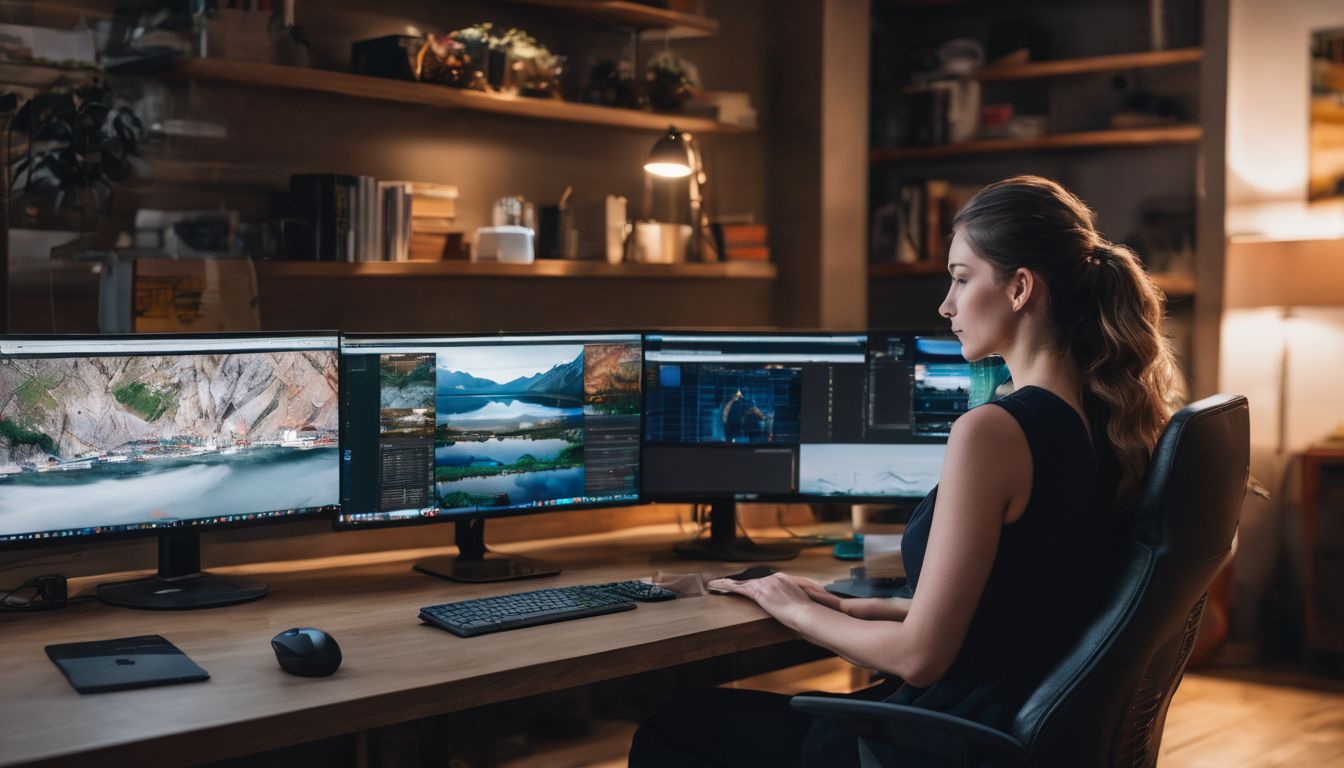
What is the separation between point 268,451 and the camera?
2357 millimetres

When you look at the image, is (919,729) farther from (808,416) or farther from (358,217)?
(358,217)

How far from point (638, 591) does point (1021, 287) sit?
0.90 meters

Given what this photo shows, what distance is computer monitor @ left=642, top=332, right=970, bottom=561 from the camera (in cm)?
277

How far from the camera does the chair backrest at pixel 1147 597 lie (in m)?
1.64

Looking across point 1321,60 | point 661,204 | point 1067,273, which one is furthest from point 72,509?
point 1321,60

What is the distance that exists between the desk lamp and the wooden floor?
1357 millimetres

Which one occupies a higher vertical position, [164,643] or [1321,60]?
A: [1321,60]

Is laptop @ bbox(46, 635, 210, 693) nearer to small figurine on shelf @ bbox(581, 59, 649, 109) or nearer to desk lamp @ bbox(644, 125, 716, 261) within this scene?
desk lamp @ bbox(644, 125, 716, 261)

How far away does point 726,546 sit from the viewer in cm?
280

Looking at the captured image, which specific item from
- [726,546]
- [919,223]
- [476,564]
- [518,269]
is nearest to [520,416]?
[476,564]

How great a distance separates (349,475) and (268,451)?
0.16 metres

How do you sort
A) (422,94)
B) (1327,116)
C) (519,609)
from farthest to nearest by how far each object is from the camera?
1. (1327,116)
2. (422,94)
3. (519,609)

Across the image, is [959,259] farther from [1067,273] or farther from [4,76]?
[4,76]

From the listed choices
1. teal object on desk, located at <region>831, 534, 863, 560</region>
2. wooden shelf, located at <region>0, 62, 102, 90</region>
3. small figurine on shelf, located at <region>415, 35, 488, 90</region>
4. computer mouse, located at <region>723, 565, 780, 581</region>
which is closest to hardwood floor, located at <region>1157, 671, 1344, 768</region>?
teal object on desk, located at <region>831, 534, 863, 560</region>
